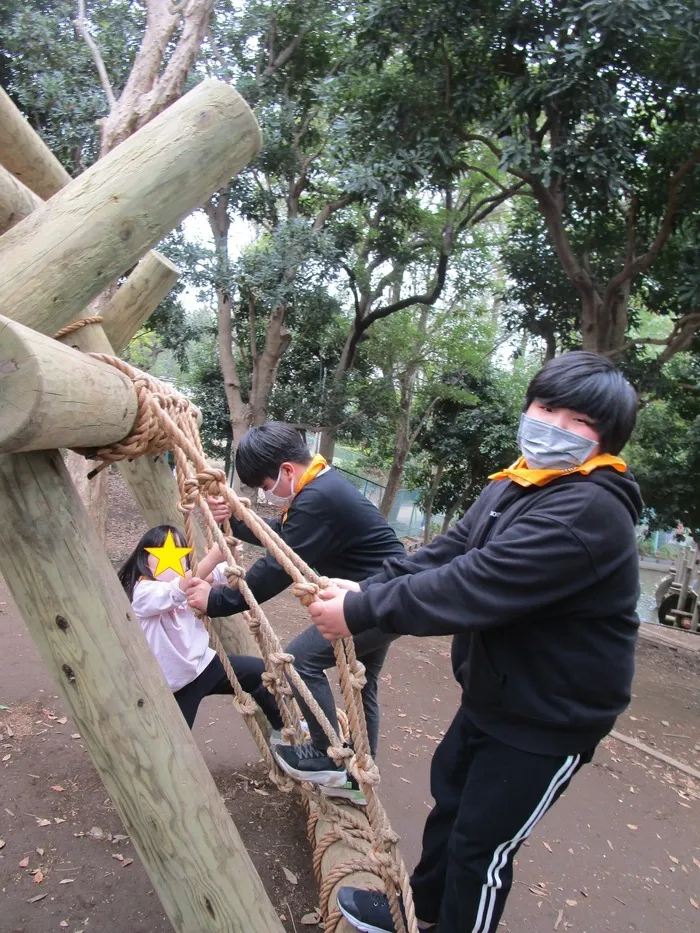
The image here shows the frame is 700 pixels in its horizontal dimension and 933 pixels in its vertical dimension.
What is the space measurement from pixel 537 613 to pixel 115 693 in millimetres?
921

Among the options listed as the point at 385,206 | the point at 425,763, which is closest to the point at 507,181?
the point at 385,206

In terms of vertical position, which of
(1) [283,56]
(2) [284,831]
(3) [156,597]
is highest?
(1) [283,56]

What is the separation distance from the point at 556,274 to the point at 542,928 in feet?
21.7

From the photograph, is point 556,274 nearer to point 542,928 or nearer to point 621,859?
point 621,859

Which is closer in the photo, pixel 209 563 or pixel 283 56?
pixel 209 563

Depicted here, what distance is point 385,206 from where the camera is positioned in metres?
7.11

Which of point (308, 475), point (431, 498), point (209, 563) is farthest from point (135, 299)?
point (431, 498)

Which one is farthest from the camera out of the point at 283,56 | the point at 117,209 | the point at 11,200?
the point at 283,56

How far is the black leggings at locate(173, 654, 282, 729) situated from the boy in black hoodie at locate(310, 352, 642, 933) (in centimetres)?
109

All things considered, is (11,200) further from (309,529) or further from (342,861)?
(342,861)

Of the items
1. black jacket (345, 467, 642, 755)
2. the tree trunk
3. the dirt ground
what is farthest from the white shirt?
the tree trunk

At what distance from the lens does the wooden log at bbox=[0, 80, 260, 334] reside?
1372 mm

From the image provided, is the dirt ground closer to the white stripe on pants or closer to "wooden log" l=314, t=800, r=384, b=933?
"wooden log" l=314, t=800, r=384, b=933

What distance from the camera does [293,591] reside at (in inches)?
60.0
